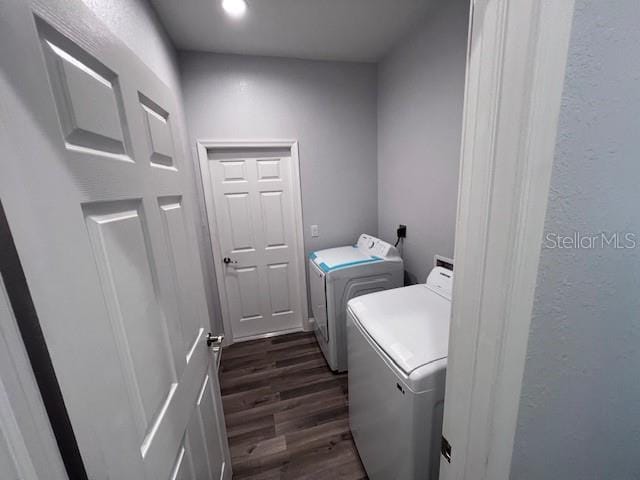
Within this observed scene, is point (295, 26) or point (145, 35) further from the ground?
point (295, 26)

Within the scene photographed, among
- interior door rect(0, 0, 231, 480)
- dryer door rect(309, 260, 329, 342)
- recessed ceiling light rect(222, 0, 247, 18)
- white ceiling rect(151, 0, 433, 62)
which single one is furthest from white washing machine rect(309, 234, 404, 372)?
recessed ceiling light rect(222, 0, 247, 18)

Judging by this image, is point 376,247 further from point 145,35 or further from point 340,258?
point 145,35

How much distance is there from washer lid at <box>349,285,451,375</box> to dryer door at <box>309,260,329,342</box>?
71 cm

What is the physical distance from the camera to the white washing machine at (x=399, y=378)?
0.86m

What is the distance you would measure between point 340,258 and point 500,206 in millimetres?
1713

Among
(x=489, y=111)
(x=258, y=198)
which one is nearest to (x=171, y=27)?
(x=258, y=198)

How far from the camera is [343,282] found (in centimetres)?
193

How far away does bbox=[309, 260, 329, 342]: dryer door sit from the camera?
203 centimetres

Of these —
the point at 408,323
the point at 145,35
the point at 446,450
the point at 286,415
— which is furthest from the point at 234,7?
the point at 286,415

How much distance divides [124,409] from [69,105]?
59 centimetres

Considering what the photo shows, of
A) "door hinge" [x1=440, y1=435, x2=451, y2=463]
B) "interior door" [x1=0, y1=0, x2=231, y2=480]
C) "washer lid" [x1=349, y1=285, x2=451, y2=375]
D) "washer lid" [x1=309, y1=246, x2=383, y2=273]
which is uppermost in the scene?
"interior door" [x1=0, y1=0, x2=231, y2=480]

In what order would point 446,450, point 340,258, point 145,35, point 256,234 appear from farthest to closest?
point 256,234, point 340,258, point 145,35, point 446,450

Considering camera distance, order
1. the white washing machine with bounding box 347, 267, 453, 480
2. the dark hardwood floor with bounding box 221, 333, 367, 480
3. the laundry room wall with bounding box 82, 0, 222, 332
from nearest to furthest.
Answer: the white washing machine with bounding box 347, 267, 453, 480, the laundry room wall with bounding box 82, 0, 222, 332, the dark hardwood floor with bounding box 221, 333, 367, 480

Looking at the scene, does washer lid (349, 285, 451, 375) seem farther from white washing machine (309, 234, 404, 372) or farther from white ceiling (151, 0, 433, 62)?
white ceiling (151, 0, 433, 62)
